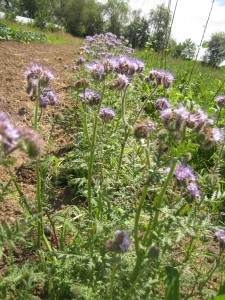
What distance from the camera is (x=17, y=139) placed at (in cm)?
136

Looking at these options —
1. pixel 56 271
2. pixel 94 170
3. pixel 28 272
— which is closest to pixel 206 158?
pixel 94 170

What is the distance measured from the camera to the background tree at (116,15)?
5312 centimetres

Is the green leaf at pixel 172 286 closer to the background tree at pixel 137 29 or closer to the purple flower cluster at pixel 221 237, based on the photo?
the purple flower cluster at pixel 221 237

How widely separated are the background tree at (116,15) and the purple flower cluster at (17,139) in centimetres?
5267

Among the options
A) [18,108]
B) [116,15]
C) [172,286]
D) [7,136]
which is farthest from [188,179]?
[116,15]

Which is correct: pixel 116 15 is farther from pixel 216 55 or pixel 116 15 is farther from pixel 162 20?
pixel 162 20

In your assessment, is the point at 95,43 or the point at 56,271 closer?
the point at 56,271

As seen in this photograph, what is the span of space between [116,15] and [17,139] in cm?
6043

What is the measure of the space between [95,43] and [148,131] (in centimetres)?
693

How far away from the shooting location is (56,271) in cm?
218

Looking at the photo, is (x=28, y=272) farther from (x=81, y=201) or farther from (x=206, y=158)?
(x=206, y=158)

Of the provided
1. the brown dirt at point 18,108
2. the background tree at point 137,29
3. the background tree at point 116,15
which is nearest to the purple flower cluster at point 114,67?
the brown dirt at point 18,108

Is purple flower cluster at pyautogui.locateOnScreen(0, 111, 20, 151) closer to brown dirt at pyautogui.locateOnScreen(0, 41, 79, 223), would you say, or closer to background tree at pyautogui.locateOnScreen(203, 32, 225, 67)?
brown dirt at pyautogui.locateOnScreen(0, 41, 79, 223)

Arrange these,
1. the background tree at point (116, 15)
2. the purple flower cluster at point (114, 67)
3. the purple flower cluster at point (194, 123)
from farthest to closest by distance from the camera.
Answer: the background tree at point (116, 15) → the purple flower cluster at point (114, 67) → the purple flower cluster at point (194, 123)
